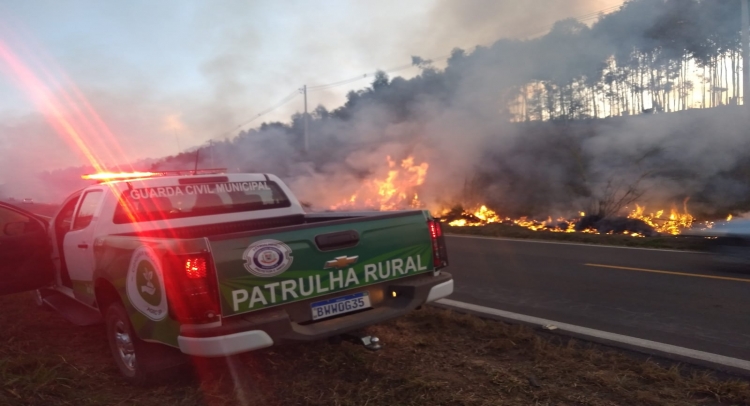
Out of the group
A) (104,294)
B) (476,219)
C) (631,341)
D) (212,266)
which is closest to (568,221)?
(476,219)

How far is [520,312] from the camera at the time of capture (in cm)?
639

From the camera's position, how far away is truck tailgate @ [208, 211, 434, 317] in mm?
3666

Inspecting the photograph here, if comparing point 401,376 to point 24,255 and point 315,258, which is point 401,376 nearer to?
point 315,258

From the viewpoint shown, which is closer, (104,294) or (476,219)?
(104,294)

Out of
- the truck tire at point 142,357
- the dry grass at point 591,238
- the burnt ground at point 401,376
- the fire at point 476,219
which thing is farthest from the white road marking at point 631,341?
the fire at point 476,219

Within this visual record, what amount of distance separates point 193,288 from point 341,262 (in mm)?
1029

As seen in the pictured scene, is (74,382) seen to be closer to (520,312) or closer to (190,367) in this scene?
(190,367)

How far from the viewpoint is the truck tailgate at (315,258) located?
144 inches

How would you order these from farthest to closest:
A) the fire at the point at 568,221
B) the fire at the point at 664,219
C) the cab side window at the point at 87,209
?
Answer: the fire at the point at 568,221, the fire at the point at 664,219, the cab side window at the point at 87,209

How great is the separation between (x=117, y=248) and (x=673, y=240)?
1054cm

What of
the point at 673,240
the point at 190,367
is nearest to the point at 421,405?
the point at 190,367

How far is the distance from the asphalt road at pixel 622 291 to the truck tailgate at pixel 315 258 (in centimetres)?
237

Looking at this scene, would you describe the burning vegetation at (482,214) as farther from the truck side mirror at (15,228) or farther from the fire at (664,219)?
the truck side mirror at (15,228)

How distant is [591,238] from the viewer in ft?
41.0
